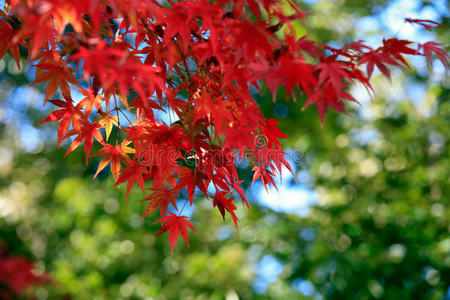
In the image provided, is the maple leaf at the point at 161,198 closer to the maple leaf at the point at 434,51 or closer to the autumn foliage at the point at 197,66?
the autumn foliage at the point at 197,66

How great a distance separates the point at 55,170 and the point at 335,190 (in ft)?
9.36

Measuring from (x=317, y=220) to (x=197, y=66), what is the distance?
6.80 feet

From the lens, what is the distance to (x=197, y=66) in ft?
3.02

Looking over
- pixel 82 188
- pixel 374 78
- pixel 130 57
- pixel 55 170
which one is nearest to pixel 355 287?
pixel 130 57

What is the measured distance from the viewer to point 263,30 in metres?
0.66

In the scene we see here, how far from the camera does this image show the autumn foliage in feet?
2.18

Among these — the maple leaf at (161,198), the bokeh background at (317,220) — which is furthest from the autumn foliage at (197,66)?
the bokeh background at (317,220)

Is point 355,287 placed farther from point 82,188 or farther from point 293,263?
point 82,188

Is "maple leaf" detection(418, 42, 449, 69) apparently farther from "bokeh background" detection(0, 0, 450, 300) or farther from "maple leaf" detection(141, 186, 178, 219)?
"bokeh background" detection(0, 0, 450, 300)

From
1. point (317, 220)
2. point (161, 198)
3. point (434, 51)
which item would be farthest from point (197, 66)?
point (317, 220)

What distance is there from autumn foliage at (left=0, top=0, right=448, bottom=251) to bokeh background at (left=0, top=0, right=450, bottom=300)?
1.57 metres

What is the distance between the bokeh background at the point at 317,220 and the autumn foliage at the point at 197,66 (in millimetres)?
1571

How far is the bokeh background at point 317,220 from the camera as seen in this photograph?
7.49ft

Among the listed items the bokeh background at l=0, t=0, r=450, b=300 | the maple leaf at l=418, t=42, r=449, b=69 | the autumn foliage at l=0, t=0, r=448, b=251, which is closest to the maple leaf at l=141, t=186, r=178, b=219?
the autumn foliage at l=0, t=0, r=448, b=251
